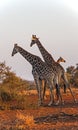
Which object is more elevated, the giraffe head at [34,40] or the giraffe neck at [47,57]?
the giraffe head at [34,40]

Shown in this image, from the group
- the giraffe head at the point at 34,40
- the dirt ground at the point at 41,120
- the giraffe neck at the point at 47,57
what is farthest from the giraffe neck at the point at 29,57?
the dirt ground at the point at 41,120

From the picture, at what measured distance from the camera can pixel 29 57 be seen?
21594 millimetres

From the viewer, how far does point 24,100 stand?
21.2 meters

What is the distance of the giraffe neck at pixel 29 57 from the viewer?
840 inches

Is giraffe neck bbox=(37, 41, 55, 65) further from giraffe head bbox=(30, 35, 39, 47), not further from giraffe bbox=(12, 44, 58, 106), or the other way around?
giraffe head bbox=(30, 35, 39, 47)

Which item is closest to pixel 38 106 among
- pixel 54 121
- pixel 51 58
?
pixel 51 58

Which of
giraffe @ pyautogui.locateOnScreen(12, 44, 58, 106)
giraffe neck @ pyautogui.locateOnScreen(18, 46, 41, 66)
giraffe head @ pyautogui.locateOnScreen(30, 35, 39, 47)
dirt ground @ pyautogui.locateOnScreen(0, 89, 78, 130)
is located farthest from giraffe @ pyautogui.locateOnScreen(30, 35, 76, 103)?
dirt ground @ pyautogui.locateOnScreen(0, 89, 78, 130)

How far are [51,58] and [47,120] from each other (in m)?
6.92

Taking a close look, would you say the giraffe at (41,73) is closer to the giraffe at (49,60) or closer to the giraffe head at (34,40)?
the giraffe at (49,60)

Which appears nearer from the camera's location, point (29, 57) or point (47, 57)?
point (29, 57)

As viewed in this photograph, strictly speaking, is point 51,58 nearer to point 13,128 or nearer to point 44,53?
point 44,53

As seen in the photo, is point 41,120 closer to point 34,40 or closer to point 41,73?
point 41,73

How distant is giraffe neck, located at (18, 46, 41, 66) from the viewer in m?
21.3

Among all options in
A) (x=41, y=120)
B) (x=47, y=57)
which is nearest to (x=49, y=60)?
(x=47, y=57)
